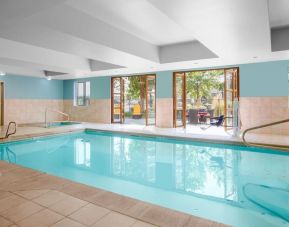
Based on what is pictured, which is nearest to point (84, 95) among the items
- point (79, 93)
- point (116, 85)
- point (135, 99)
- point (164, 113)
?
point (79, 93)

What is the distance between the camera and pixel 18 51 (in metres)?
5.96

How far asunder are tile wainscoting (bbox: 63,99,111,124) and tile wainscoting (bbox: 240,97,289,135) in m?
6.09

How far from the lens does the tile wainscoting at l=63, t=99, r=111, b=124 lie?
11109mm

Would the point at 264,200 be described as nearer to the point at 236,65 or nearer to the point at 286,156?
the point at 286,156

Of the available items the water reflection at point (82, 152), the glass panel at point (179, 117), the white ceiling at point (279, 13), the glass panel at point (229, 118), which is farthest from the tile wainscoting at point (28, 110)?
the white ceiling at point (279, 13)

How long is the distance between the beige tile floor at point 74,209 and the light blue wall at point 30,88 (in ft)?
29.7

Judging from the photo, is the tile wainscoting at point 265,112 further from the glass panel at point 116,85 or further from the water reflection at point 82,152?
the glass panel at point 116,85

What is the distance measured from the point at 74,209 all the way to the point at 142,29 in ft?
13.8

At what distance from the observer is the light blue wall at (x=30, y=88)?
10570mm

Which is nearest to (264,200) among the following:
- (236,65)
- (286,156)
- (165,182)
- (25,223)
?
(165,182)

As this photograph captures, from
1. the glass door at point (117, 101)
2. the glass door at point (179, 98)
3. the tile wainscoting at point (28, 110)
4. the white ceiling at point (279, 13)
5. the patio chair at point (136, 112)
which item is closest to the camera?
the white ceiling at point (279, 13)

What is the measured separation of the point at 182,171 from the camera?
4.38 m

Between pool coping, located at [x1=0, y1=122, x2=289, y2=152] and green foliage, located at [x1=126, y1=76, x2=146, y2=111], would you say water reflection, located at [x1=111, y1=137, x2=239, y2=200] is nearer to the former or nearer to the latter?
pool coping, located at [x1=0, y1=122, x2=289, y2=152]

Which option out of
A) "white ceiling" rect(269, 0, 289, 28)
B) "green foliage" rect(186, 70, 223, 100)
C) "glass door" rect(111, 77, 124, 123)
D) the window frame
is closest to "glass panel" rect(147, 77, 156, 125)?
"glass door" rect(111, 77, 124, 123)
